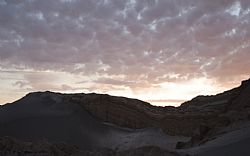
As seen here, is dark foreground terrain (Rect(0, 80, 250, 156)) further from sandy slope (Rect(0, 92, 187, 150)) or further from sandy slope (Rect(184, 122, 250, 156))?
sandy slope (Rect(184, 122, 250, 156))

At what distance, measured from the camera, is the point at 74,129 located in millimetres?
25656

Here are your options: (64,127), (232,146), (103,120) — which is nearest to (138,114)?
(103,120)

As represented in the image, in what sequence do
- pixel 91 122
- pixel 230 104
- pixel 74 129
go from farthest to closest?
pixel 91 122 → pixel 74 129 → pixel 230 104

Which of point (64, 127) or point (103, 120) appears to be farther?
point (103, 120)

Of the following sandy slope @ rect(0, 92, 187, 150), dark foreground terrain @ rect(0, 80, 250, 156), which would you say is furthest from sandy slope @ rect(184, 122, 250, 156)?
sandy slope @ rect(0, 92, 187, 150)

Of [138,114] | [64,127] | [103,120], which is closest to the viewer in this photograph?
A: [64,127]

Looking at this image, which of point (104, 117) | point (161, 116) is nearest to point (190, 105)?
point (161, 116)

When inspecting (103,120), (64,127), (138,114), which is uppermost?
(138,114)

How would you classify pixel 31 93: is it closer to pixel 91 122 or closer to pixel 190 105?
pixel 91 122

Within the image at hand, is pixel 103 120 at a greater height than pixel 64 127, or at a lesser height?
greater

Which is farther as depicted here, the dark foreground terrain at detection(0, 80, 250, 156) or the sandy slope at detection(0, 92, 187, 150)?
the sandy slope at detection(0, 92, 187, 150)

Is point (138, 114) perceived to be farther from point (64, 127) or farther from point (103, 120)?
point (64, 127)

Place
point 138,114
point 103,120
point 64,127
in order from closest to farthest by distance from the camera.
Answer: point 64,127, point 103,120, point 138,114

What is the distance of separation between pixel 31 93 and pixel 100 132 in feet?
24.6
